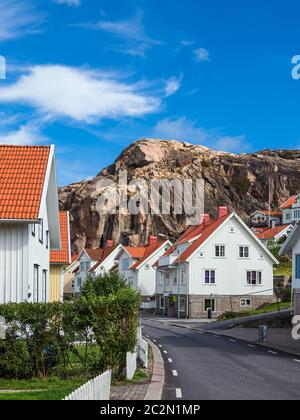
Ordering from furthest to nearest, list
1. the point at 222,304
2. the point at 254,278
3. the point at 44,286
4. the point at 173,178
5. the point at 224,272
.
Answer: the point at 173,178
the point at 254,278
the point at 224,272
the point at 222,304
the point at 44,286

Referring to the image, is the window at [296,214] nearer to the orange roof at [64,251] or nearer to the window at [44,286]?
the orange roof at [64,251]

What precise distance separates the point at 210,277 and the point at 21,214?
48972mm

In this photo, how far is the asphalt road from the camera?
14648 millimetres

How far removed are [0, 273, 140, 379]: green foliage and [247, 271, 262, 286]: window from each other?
52923mm

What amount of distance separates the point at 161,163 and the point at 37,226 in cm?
12587

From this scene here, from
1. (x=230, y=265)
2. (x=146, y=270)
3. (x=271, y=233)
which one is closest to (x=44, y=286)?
(x=230, y=265)

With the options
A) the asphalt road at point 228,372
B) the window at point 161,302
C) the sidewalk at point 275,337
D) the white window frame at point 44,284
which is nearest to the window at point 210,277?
the window at point 161,302

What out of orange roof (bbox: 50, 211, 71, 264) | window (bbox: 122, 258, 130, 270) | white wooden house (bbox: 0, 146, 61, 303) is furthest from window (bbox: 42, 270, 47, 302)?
window (bbox: 122, 258, 130, 270)

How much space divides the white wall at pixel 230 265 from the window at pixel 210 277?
1.06 feet

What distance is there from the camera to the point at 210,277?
67.5m

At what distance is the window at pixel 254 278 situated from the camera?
68.9 metres

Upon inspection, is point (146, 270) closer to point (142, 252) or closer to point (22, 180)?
point (142, 252)
